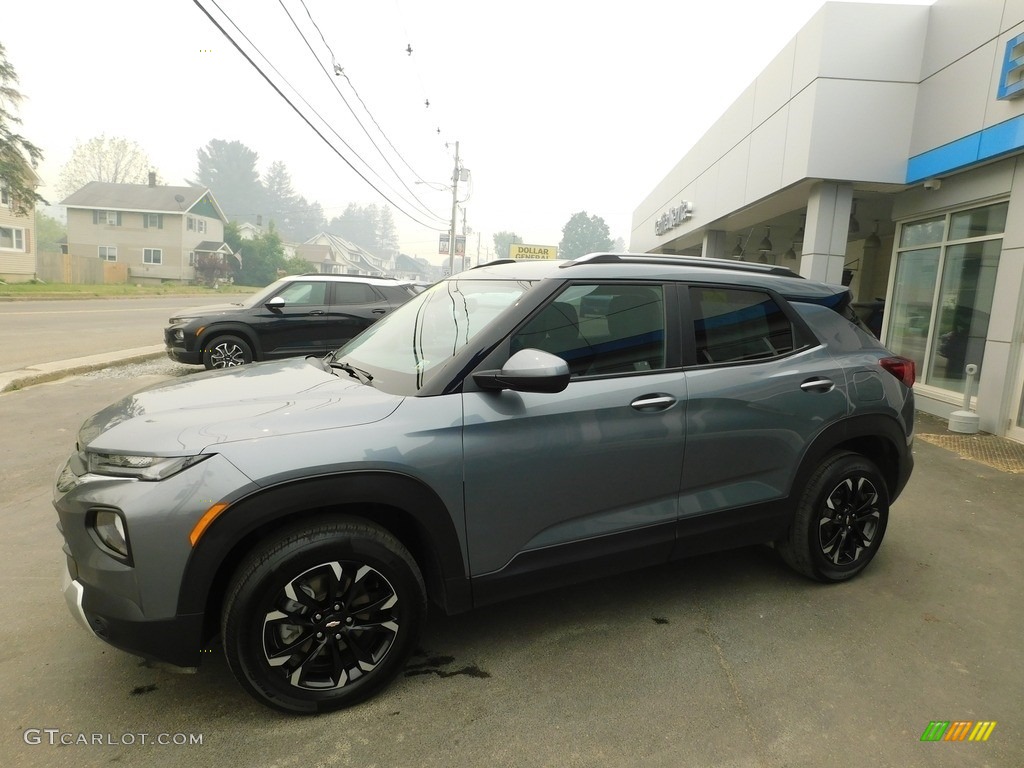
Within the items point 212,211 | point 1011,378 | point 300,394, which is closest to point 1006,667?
point 300,394

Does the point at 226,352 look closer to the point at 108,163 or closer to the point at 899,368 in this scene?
the point at 899,368

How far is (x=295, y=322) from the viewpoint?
973cm

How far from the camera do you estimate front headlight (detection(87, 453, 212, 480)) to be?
210 centimetres

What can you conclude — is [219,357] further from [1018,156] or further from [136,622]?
[1018,156]

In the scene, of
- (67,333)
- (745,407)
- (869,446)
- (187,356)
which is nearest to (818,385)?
(745,407)

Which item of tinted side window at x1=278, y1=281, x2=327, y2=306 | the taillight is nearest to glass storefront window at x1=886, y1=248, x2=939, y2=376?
the taillight

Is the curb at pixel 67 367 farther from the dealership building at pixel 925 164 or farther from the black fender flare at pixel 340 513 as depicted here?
the dealership building at pixel 925 164

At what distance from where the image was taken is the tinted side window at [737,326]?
10.2 ft

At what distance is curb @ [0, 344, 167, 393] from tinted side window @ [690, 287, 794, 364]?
8.41 meters

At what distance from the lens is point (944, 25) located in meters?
8.38

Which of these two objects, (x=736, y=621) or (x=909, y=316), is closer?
(x=736, y=621)

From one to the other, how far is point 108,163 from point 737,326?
89448 mm

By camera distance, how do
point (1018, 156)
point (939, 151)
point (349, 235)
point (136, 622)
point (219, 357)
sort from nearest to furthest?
1. point (136, 622)
2. point (1018, 156)
3. point (939, 151)
4. point (219, 357)
5. point (349, 235)

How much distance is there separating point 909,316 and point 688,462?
9039 mm
